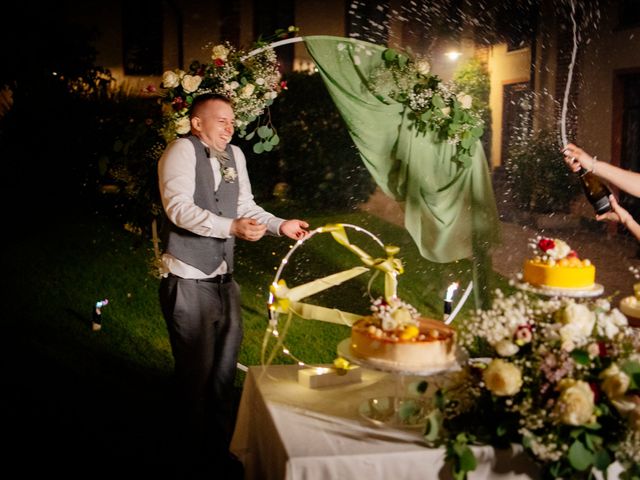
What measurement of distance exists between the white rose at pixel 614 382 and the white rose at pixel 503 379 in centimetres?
28

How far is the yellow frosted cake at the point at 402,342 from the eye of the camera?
9.16ft

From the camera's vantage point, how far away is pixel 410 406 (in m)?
2.72

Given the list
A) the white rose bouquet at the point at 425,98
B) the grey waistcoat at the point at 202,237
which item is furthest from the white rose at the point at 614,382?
the white rose bouquet at the point at 425,98

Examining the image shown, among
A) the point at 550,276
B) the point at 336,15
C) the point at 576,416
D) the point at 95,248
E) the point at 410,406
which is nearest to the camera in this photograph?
the point at 576,416

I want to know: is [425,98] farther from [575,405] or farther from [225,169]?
[575,405]

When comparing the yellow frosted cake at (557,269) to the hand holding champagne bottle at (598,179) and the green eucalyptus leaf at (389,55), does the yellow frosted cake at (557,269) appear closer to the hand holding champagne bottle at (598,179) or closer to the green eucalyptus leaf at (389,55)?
the hand holding champagne bottle at (598,179)

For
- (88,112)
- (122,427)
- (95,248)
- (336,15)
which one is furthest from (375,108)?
(336,15)

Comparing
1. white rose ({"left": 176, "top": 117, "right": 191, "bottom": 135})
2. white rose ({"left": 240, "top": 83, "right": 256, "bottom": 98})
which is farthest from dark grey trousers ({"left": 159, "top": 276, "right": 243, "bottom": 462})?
white rose ({"left": 240, "top": 83, "right": 256, "bottom": 98})

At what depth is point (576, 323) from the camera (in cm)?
267

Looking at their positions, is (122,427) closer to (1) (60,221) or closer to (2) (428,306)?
(2) (428,306)

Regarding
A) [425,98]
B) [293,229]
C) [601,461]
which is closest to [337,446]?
[601,461]

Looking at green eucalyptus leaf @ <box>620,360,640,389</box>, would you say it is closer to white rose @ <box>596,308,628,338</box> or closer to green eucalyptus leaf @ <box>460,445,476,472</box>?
white rose @ <box>596,308,628,338</box>

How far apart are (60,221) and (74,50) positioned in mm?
2740

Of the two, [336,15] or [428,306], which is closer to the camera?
[428,306]
